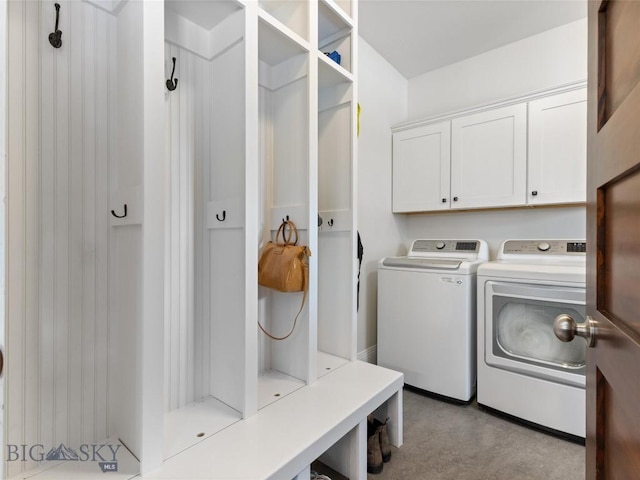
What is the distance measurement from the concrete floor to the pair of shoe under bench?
17cm

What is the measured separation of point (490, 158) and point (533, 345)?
1.36 m

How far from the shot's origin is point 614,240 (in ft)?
1.84

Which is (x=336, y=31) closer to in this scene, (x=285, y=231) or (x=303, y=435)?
(x=285, y=231)

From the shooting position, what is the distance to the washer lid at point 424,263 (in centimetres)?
218

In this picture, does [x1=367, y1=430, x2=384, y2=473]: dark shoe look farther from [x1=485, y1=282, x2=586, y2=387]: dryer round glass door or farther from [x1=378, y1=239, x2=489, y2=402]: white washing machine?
[x1=485, y1=282, x2=586, y2=387]: dryer round glass door

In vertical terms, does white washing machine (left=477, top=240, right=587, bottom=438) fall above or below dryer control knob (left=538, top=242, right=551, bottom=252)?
below

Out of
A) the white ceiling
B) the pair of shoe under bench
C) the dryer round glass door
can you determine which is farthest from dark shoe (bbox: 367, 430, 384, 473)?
the white ceiling

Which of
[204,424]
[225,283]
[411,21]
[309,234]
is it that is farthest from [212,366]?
[411,21]

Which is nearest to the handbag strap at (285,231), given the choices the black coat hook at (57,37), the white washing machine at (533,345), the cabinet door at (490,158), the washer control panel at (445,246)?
the black coat hook at (57,37)

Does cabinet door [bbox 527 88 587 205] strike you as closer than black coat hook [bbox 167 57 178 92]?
No

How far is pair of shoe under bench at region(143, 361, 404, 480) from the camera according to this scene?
3.28ft

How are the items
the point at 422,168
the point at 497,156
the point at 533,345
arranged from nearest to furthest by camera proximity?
the point at 533,345 < the point at 497,156 < the point at 422,168

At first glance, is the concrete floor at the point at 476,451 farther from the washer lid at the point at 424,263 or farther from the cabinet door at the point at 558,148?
the cabinet door at the point at 558,148

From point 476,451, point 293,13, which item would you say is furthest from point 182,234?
point 476,451
